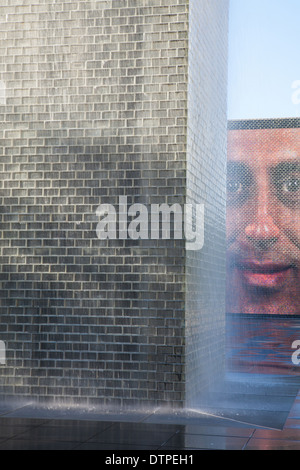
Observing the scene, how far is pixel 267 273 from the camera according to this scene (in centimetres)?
2253

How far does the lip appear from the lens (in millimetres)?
22453

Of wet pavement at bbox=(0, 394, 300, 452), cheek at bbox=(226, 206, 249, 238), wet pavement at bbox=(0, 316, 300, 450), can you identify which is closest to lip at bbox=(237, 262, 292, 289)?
cheek at bbox=(226, 206, 249, 238)

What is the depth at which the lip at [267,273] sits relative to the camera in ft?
73.7

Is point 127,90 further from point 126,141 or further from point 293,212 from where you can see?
point 293,212

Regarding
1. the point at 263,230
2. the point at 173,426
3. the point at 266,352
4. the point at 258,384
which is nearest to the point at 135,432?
the point at 173,426

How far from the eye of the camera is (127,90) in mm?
6016

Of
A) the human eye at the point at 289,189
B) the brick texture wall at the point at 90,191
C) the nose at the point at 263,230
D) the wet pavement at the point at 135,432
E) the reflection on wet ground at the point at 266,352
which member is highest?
the human eye at the point at 289,189

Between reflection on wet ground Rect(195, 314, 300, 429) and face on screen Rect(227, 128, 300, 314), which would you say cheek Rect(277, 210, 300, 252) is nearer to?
face on screen Rect(227, 128, 300, 314)

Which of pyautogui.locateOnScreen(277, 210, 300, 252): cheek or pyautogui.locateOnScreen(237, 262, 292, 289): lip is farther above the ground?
pyautogui.locateOnScreen(277, 210, 300, 252): cheek

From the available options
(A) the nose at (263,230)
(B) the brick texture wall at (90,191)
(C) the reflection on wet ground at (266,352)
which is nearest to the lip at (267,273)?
(A) the nose at (263,230)

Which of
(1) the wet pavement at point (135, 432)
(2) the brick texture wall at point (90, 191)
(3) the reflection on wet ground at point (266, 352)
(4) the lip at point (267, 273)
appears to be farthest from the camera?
(4) the lip at point (267, 273)

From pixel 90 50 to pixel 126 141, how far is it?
0.93 metres

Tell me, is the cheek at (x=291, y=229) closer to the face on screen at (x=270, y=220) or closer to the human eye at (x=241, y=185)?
the face on screen at (x=270, y=220)

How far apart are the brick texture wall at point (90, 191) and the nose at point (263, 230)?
17.0 meters
